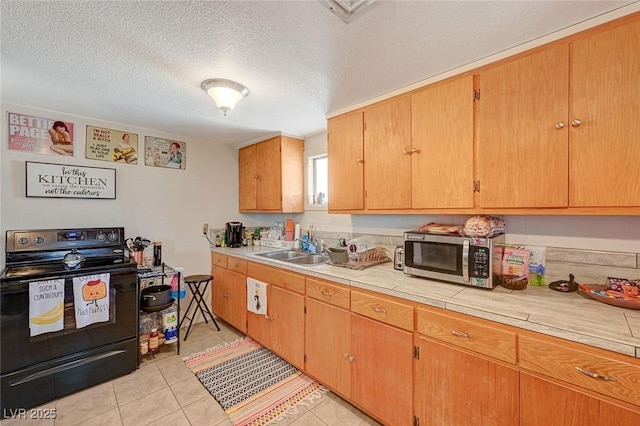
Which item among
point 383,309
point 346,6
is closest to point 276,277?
point 383,309

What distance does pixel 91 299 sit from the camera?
200cm

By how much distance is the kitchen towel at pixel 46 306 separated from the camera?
1809mm

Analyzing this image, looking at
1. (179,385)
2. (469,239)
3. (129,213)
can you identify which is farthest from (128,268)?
(469,239)

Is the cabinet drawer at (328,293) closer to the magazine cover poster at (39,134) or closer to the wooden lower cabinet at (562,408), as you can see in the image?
the wooden lower cabinet at (562,408)

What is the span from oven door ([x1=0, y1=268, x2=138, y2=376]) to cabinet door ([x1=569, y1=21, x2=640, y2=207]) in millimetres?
3055

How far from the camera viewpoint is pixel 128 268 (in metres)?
2.20

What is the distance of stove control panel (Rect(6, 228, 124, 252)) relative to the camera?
2.10m

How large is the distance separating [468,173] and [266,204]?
2.21m

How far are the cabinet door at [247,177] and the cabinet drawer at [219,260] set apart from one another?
70cm

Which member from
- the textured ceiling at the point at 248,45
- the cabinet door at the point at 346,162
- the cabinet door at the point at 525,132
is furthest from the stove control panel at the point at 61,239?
the cabinet door at the point at 525,132

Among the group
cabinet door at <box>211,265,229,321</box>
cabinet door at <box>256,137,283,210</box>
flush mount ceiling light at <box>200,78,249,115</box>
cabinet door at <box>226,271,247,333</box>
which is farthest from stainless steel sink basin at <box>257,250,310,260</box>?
flush mount ceiling light at <box>200,78,249,115</box>

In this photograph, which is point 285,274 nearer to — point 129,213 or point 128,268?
point 128,268

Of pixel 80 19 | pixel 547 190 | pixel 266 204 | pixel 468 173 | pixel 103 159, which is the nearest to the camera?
pixel 80 19

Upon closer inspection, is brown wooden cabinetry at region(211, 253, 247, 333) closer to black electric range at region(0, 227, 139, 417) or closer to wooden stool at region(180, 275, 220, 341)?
wooden stool at region(180, 275, 220, 341)
